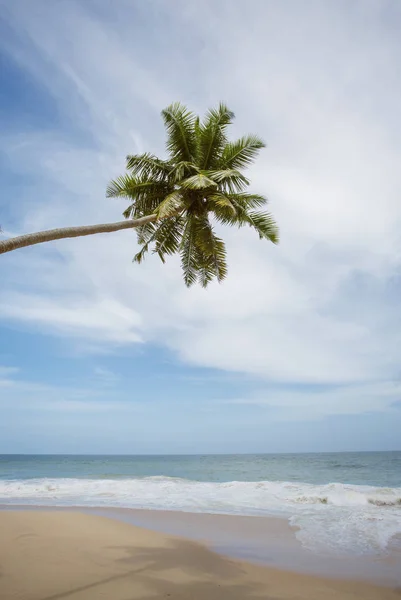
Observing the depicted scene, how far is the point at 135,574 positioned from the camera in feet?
21.8

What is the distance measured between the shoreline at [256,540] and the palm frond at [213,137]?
9589mm

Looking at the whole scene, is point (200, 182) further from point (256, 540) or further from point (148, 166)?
point (256, 540)

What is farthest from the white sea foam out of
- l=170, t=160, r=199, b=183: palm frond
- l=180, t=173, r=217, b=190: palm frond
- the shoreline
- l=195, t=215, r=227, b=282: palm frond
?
l=170, t=160, r=199, b=183: palm frond

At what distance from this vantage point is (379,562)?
7.65 meters

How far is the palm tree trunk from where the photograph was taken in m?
6.24

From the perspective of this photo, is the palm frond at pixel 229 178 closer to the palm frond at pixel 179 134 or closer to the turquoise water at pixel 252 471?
the palm frond at pixel 179 134

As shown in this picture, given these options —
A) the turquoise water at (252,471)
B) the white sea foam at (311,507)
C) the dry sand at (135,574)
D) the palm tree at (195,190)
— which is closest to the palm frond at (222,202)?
the palm tree at (195,190)

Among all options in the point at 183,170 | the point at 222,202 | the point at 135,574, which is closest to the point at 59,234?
the point at 222,202

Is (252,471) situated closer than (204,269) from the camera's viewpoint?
No

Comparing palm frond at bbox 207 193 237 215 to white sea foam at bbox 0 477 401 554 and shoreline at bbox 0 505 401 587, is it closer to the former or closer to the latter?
shoreline at bbox 0 505 401 587

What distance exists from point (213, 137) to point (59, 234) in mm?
5937

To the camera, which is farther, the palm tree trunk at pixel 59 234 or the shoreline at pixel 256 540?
the shoreline at pixel 256 540

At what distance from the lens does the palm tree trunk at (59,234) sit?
6.24 metres

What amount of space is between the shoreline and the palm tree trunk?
699 centimetres
